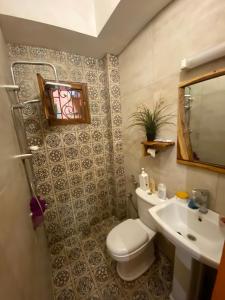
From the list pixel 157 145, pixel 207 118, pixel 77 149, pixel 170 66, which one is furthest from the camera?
pixel 77 149

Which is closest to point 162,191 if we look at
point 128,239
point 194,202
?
point 194,202

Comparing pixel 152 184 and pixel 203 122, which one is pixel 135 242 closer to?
pixel 152 184

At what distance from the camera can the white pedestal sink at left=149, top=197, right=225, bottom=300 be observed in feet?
2.86

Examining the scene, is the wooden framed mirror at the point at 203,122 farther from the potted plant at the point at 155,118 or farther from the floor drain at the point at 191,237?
the floor drain at the point at 191,237

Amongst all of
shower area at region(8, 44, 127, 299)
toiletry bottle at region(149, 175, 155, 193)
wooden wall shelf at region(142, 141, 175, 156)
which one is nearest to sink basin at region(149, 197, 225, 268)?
toiletry bottle at region(149, 175, 155, 193)

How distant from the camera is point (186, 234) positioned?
1042 mm

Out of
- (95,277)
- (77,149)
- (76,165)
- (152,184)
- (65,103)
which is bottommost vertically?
(95,277)

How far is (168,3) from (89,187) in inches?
77.4

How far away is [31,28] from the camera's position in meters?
1.19

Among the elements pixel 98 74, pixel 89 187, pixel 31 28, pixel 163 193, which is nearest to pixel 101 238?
pixel 89 187

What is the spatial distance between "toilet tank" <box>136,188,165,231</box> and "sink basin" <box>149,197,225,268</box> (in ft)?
0.73

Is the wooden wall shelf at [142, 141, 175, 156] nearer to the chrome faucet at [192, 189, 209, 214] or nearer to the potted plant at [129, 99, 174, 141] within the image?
the potted plant at [129, 99, 174, 141]

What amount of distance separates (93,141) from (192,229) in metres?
1.37

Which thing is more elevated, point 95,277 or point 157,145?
point 157,145
